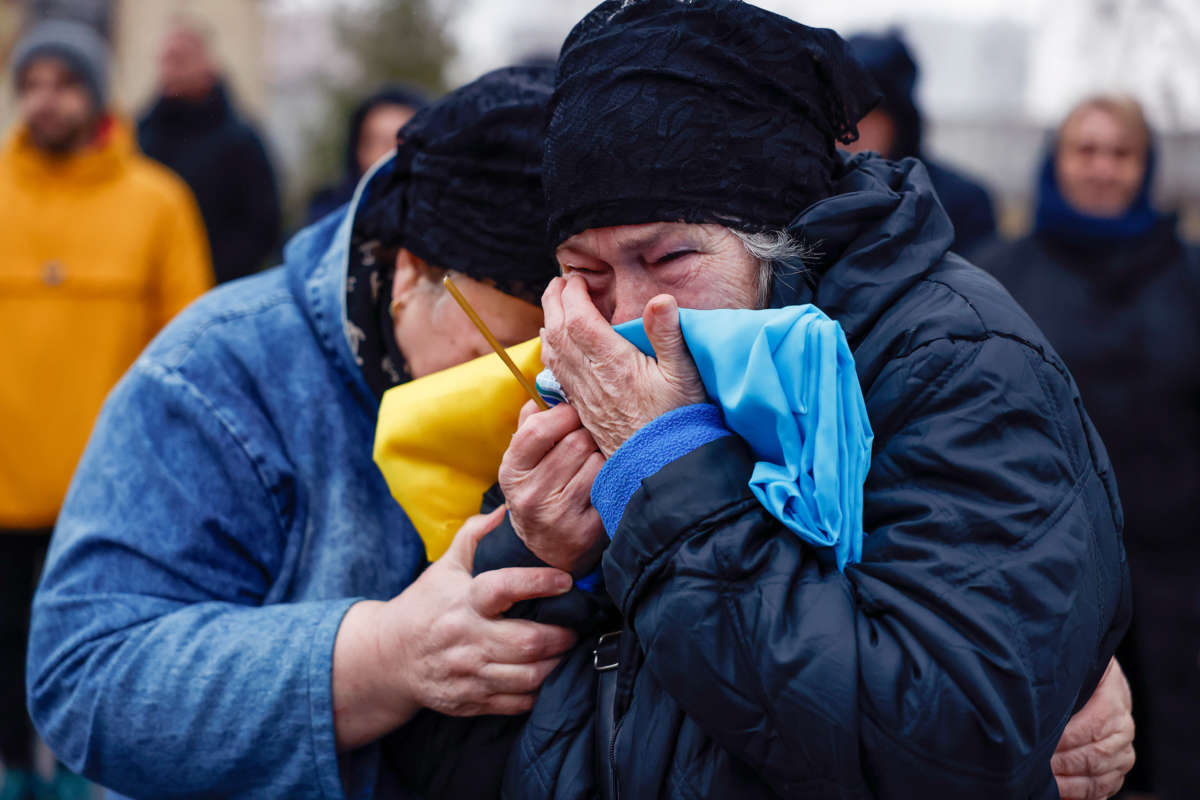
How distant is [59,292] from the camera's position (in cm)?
435

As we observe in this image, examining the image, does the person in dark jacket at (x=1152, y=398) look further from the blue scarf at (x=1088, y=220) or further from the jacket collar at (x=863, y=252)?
the jacket collar at (x=863, y=252)

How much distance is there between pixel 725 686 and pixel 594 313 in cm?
53

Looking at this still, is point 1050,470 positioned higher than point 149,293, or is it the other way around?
point 1050,470

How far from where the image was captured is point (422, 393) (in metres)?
1.85

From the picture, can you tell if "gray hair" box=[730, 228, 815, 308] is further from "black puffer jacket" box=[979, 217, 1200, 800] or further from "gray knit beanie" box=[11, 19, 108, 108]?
"gray knit beanie" box=[11, 19, 108, 108]

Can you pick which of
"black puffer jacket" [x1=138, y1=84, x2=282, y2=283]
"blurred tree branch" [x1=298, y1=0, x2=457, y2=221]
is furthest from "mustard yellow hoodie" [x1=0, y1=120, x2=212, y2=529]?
"blurred tree branch" [x1=298, y1=0, x2=457, y2=221]

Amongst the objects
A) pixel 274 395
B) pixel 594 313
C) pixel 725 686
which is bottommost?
pixel 725 686

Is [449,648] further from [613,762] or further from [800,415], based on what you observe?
[800,415]

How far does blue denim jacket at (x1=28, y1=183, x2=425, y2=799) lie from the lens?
6.00 ft

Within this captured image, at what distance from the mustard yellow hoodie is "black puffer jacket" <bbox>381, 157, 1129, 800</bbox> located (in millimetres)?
3390

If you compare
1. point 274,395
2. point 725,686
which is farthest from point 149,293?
point 725,686

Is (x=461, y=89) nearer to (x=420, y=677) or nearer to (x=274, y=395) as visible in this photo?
(x=274, y=395)

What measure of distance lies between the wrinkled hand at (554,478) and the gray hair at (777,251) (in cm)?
34

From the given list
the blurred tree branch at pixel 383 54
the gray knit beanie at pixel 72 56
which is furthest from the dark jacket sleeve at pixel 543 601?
the blurred tree branch at pixel 383 54
